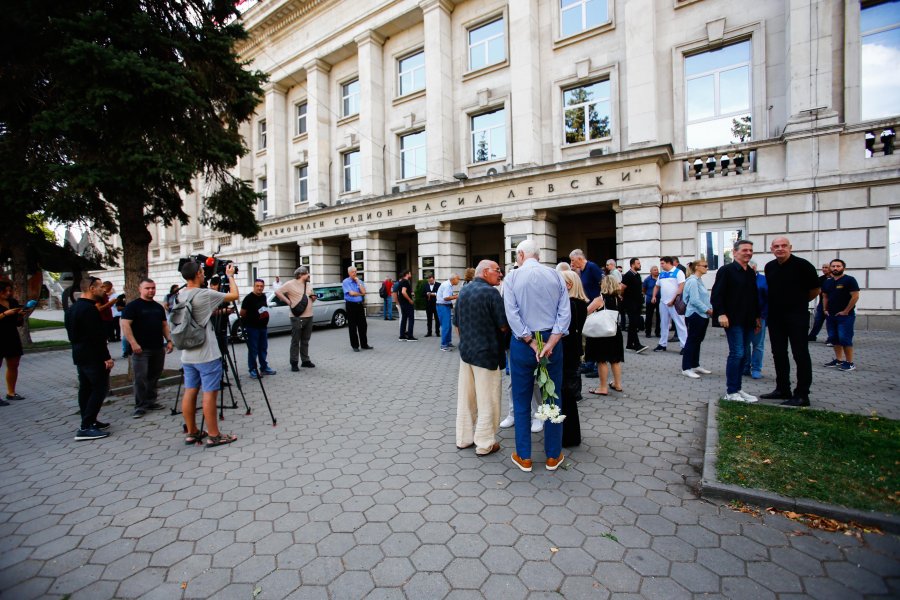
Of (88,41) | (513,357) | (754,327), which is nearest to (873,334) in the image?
(754,327)

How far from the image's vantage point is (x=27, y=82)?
6324mm

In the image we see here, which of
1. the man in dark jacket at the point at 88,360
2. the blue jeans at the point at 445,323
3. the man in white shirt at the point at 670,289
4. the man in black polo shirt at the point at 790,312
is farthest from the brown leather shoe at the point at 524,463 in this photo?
the blue jeans at the point at 445,323

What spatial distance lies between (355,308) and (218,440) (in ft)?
19.6

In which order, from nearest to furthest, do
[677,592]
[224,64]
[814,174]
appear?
[677,592]
[224,64]
[814,174]

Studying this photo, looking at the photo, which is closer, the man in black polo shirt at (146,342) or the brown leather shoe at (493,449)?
the brown leather shoe at (493,449)

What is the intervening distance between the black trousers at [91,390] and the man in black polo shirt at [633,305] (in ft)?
31.3

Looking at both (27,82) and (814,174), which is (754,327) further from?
(27,82)

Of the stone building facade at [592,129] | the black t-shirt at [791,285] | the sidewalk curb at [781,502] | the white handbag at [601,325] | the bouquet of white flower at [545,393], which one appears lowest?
the sidewalk curb at [781,502]

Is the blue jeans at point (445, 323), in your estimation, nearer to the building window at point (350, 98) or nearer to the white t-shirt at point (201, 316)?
the white t-shirt at point (201, 316)

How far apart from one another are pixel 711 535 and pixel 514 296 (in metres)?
2.26

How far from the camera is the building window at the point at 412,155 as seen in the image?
64.7 feet

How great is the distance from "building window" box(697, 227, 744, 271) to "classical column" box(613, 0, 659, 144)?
362cm

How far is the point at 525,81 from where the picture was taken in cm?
1551

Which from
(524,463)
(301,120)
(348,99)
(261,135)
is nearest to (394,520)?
(524,463)
